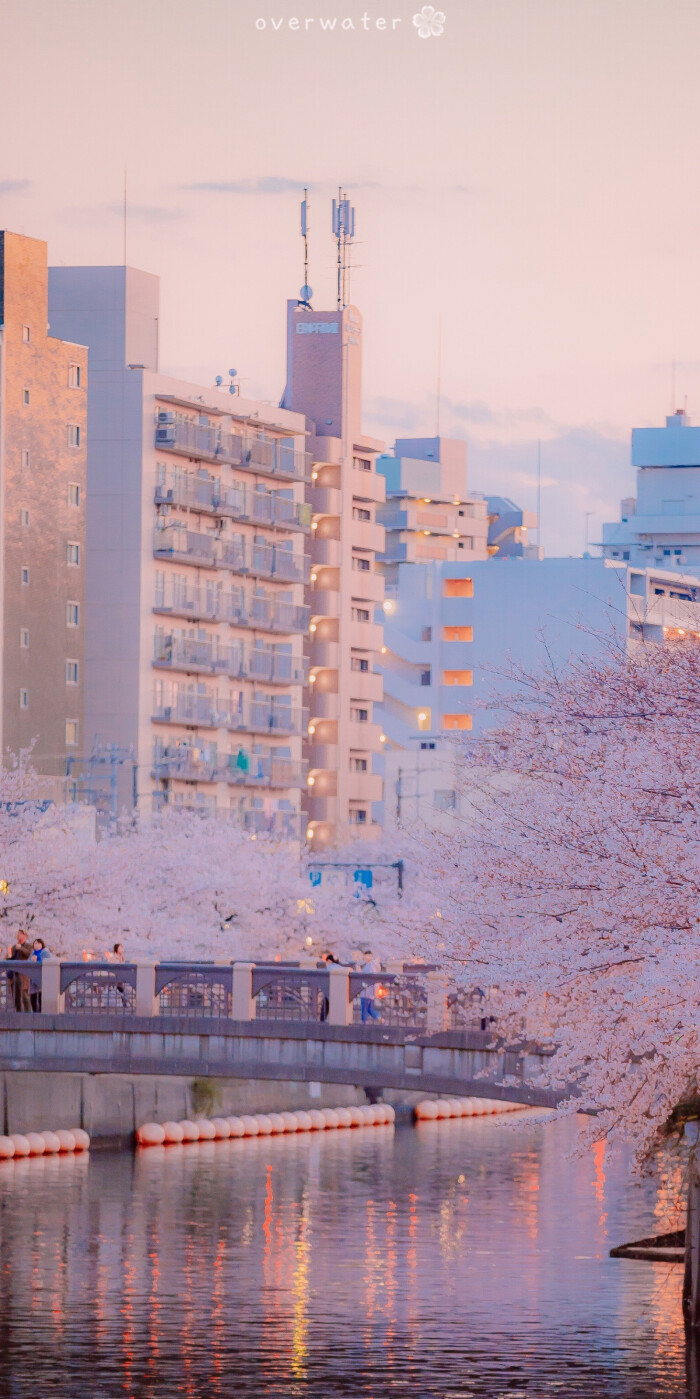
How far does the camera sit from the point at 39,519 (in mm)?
95250

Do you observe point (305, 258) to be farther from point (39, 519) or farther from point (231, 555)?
point (39, 519)

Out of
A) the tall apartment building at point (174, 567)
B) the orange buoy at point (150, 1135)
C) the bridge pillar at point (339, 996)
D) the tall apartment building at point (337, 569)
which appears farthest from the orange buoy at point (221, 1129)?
the tall apartment building at point (337, 569)

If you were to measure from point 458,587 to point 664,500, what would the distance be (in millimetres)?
36130

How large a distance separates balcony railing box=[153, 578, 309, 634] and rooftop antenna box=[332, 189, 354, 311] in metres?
16.0

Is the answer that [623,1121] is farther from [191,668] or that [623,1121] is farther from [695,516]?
[695,516]

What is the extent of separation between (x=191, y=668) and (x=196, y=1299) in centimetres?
6192

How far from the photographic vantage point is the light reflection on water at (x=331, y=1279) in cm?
3712

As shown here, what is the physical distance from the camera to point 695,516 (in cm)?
17112

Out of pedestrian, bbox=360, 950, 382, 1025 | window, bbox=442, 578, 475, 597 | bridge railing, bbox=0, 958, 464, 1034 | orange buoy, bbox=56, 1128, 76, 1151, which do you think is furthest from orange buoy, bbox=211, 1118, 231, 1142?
window, bbox=442, 578, 475, 597

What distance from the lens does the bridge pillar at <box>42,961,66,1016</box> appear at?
52562 millimetres

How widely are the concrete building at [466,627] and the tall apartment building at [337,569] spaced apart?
5847mm

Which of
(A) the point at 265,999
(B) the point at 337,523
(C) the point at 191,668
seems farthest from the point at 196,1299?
(B) the point at 337,523

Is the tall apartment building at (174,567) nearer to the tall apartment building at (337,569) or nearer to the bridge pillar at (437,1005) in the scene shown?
the tall apartment building at (337,569)

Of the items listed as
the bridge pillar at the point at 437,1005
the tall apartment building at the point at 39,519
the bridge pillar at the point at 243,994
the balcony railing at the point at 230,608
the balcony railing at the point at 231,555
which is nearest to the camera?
the bridge pillar at the point at 437,1005
